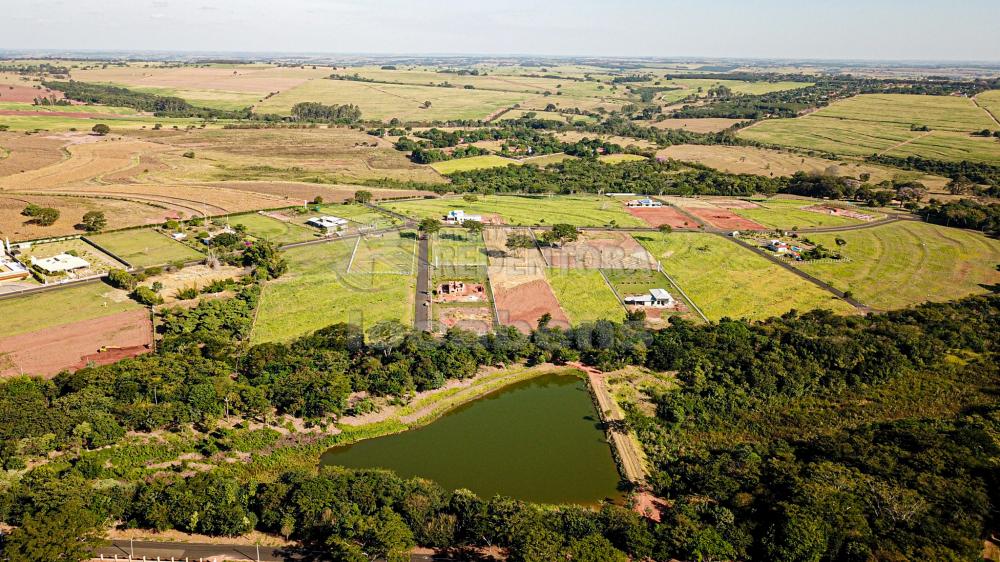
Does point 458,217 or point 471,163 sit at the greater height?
point 471,163

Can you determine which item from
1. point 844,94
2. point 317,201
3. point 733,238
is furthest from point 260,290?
point 844,94

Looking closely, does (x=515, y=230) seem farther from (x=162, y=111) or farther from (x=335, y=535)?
(x=162, y=111)

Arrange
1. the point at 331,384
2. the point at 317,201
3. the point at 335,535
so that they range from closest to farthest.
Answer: the point at 335,535, the point at 331,384, the point at 317,201

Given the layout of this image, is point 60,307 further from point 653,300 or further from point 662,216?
point 662,216

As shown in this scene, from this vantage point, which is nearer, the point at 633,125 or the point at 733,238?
the point at 733,238

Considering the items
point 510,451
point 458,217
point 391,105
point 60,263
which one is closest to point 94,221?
point 60,263

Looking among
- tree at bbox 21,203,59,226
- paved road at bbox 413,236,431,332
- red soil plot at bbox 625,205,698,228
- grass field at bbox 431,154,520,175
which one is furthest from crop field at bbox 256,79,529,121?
paved road at bbox 413,236,431,332

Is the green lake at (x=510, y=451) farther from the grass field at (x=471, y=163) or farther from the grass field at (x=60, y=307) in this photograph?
the grass field at (x=471, y=163)
